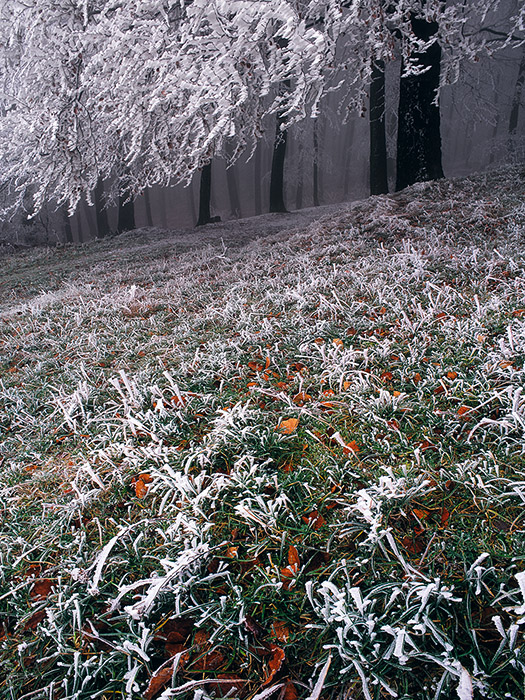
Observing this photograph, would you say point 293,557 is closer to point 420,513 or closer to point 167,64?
point 420,513

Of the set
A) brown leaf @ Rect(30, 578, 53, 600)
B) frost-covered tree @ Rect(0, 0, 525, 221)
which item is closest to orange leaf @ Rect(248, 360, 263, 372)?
brown leaf @ Rect(30, 578, 53, 600)

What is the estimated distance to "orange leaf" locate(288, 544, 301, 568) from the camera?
1472mm

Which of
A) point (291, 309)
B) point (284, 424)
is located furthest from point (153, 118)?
point (284, 424)

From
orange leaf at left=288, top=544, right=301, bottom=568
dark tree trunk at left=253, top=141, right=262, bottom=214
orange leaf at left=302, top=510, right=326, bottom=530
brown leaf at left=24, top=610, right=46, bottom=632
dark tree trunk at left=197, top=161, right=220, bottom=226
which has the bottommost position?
brown leaf at left=24, top=610, right=46, bottom=632

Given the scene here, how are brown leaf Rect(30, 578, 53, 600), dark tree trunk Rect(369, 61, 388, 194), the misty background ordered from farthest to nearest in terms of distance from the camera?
the misty background
dark tree trunk Rect(369, 61, 388, 194)
brown leaf Rect(30, 578, 53, 600)

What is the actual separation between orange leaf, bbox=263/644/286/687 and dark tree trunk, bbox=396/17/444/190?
9676 millimetres

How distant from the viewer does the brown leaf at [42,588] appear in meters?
1.57

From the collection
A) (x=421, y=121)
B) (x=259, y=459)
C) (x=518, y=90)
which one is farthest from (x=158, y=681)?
(x=518, y=90)

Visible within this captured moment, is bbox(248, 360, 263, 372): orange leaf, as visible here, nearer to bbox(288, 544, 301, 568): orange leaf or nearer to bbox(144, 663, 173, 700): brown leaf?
bbox(288, 544, 301, 568): orange leaf

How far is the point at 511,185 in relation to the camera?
25.2 ft

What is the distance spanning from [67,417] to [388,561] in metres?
2.13

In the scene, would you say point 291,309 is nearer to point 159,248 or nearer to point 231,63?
point 231,63

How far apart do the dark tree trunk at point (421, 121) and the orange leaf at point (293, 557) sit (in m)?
9.35

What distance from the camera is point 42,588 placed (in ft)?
5.20
